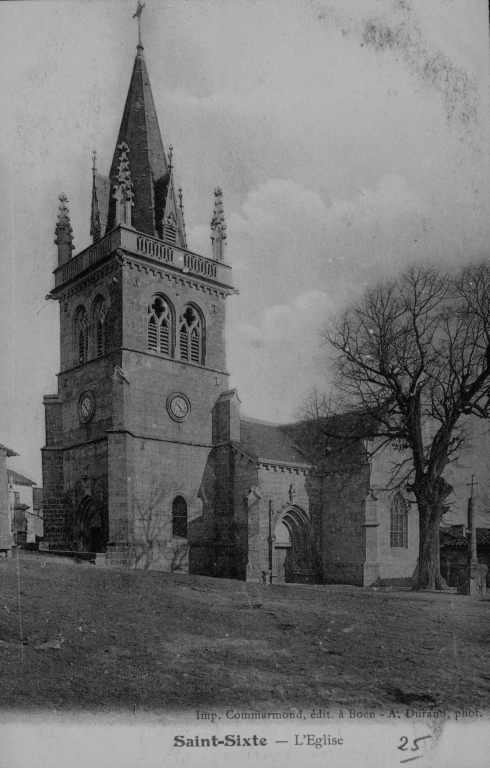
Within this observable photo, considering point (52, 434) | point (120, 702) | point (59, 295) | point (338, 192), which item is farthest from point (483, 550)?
point (120, 702)

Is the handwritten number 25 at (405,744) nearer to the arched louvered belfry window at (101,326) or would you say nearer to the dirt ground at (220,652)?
the dirt ground at (220,652)

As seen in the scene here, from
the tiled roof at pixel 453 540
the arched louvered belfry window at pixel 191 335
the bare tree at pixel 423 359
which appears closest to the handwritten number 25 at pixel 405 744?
the bare tree at pixel 423 359

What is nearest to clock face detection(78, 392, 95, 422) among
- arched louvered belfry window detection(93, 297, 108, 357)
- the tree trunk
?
arched louvered belfry window detection(93, 297, 108, 357)

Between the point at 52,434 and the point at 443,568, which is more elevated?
the point at 52,434

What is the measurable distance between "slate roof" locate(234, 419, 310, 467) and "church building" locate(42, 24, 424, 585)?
0.14 metres

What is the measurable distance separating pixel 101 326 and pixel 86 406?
2870mm

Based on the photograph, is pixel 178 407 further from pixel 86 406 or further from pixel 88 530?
pixel 88 530

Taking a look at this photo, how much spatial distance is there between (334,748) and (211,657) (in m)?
1.97

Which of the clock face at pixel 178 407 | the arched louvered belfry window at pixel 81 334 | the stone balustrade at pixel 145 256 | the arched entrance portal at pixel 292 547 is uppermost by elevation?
the stone balustrade at pixel 145 256

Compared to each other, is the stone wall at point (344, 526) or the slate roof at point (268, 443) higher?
the slate roof at point (268, 443)

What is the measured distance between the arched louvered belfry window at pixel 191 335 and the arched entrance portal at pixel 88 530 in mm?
6212

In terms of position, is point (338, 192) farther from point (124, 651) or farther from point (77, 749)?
point (77, 749)

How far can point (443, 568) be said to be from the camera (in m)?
25.9

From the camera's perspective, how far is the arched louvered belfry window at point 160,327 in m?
22.4
